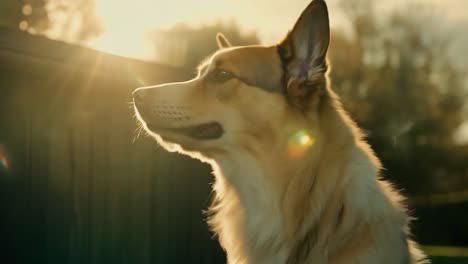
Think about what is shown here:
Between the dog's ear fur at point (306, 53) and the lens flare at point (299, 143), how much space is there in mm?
177

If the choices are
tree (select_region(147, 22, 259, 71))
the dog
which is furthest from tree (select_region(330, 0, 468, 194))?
the dog

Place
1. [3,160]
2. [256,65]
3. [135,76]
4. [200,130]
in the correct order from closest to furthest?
[256,65] → [200,130] → [3,160] → [135,76]

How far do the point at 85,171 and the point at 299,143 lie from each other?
464 centimetres

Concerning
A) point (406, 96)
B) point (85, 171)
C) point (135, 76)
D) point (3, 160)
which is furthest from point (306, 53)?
point (406, 96)

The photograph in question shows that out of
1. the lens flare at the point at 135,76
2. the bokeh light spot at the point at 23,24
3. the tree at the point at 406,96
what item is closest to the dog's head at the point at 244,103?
the lens flare at the point at 135,76

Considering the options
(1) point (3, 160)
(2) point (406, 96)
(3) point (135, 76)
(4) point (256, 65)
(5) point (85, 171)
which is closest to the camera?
(4) point (256, 65)

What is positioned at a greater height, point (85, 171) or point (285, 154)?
point (285, 154)

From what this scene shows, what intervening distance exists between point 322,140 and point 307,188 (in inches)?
11.1

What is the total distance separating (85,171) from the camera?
7605 mm

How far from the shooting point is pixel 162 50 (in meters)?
30.3

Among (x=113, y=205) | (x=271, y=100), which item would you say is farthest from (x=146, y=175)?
(x=271, y=100)

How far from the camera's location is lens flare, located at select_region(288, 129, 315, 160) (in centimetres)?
349

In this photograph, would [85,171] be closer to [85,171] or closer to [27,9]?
[85,171]

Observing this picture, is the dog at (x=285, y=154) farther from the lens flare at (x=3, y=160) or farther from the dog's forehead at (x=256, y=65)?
the lens flare at (x=3, y=160)
